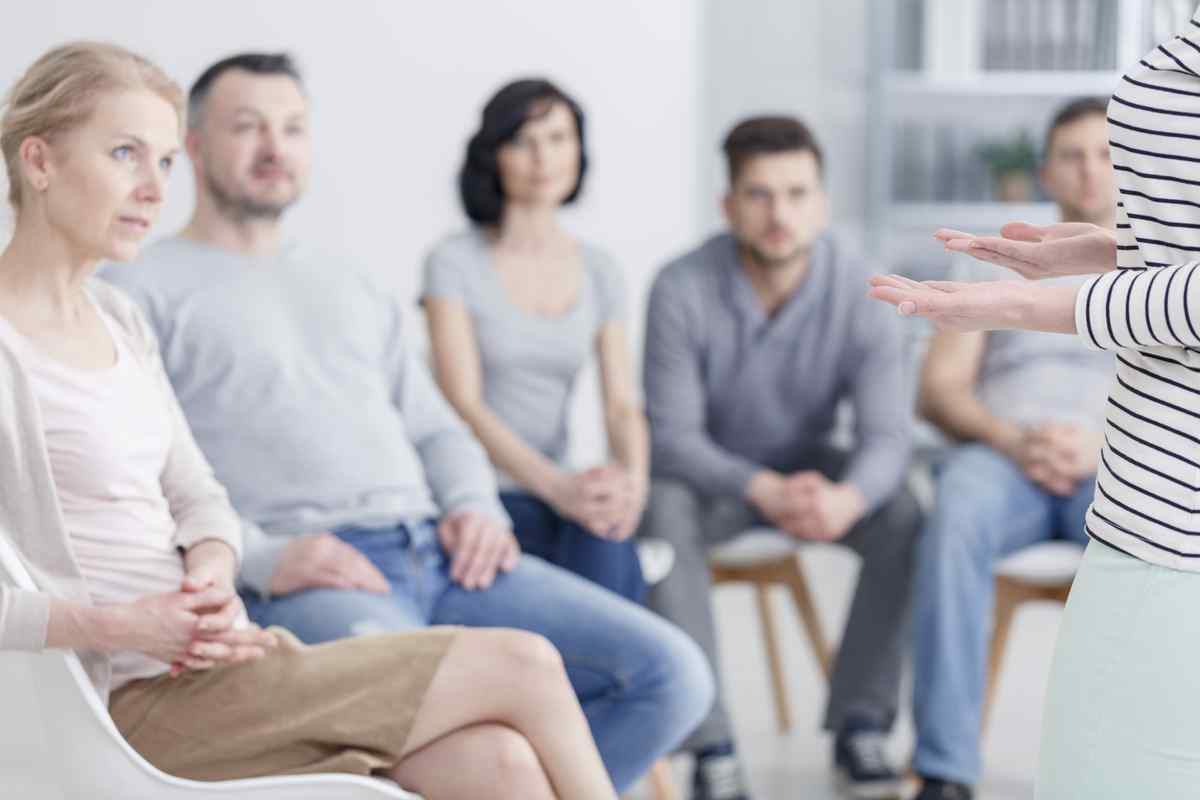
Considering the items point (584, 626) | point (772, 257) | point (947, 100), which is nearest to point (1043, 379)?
point (772, 257)

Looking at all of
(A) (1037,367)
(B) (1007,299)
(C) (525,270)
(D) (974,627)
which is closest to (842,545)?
(D) (974,627)

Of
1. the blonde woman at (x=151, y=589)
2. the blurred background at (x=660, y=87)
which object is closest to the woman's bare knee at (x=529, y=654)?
the blonde woman at (x=151, y=589)

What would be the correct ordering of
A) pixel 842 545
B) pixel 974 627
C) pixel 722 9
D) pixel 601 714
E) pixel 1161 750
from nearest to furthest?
1. pixel 1161 750
2. pixel 601 714
3. pixel 974 627
4. pixel 842 545
5. pixel 722 9

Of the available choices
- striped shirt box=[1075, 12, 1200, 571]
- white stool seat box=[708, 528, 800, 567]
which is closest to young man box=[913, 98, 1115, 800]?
white stool seat box=[708, 528, 800, 567]

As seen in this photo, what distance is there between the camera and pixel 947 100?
477cm

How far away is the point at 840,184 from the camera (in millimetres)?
4812

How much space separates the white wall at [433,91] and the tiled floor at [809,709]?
80 centimetres

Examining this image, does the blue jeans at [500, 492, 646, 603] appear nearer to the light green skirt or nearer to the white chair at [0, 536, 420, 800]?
the white chair at [0, 536, 420, 800]

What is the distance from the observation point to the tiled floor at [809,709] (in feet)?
8.89

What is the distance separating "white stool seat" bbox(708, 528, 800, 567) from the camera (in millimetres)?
2660

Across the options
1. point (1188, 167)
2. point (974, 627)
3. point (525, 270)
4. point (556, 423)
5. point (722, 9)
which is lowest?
point (974, 627)

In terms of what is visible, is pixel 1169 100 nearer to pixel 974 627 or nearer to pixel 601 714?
pixel 601 714

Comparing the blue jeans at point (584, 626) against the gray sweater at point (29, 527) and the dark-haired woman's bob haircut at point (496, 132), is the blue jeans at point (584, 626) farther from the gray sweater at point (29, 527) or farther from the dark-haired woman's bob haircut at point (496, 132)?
the dark-haired woman's bob haircut at point (496, 132)

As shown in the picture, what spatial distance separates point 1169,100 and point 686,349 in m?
1.65
